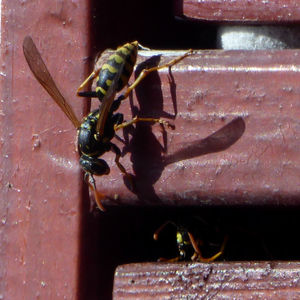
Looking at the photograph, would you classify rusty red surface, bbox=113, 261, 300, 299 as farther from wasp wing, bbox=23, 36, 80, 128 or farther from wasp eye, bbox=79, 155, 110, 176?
wasp wing, bbox=23, 36, 80, 128

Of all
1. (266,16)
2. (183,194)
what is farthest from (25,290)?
(266,16)

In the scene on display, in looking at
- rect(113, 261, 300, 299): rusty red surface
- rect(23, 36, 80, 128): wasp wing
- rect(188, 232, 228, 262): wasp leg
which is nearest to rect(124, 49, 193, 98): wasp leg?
rect(23, 36, 80, 128): wasp wing

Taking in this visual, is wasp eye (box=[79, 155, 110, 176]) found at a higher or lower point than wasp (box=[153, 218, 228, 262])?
higher

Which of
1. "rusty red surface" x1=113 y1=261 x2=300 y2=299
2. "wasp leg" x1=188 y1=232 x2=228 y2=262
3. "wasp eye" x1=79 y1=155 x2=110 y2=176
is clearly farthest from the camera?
"wasp leg" x1=188 y1=232 x2=228 y2=262

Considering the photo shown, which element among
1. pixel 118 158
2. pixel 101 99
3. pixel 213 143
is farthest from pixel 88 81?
pixel 213 143

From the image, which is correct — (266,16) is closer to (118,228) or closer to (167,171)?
(167,171)

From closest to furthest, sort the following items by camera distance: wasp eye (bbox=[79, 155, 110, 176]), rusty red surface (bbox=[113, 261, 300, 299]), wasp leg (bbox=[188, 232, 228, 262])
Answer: rusty red surface (bbox=[113, 261, 300, 299])
wasp eye (bbox=[79, 155, 110, 176])
wasp leg (bbox=[188, 232, 228, 262])

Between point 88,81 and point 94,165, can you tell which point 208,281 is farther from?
point 88,81
